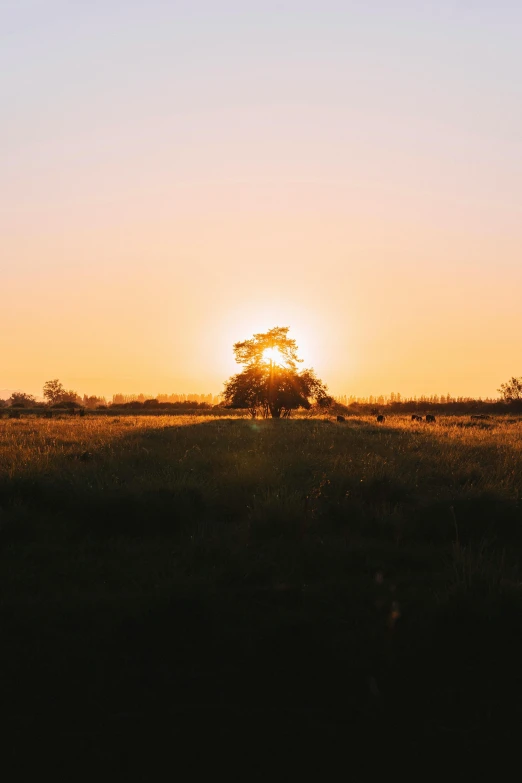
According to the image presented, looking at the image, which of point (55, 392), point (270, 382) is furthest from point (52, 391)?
point (270, 382)

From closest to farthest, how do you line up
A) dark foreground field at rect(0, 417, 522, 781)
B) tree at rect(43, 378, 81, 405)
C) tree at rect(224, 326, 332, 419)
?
dark foreground field at rect(0, 417, 522, 781)
tree at rect(224, 326, 332, 419)
tree at rect(43, 378, 81, 405)

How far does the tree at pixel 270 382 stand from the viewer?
4334 cm

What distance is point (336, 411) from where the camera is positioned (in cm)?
5422

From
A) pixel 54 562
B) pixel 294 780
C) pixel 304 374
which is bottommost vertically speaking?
pixel 294 780

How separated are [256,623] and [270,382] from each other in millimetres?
37907

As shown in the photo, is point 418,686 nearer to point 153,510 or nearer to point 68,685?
point 68,685

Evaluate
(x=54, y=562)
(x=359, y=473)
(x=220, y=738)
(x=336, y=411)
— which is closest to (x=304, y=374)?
(x=336, y=411)

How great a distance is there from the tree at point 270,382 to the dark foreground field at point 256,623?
32.6 meters

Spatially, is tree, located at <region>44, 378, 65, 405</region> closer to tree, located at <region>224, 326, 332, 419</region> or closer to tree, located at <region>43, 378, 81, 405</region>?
tree, located at <region>43, 378, 81, 405</region>

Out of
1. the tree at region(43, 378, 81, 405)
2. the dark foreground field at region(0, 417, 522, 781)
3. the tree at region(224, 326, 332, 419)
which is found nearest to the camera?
the dark foreground field at region(0, 417, 522, 781)

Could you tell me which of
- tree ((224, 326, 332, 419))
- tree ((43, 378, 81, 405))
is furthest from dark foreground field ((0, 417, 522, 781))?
tree ((43, 378, 81, 405))

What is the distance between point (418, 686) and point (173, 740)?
6.17 feet

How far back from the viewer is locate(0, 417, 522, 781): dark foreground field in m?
4.09

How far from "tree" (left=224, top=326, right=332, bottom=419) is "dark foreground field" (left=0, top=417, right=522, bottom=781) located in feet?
107
